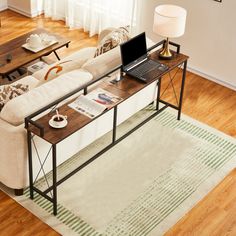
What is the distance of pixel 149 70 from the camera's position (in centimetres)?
489

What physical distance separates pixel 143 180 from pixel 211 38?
7.14 ft

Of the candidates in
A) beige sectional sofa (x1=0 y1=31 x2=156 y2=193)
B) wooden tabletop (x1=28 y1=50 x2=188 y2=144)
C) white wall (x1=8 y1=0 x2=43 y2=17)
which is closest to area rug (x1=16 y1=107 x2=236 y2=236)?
beige sectional sofa (x1=0 y1=31 x2=156 y2=193)

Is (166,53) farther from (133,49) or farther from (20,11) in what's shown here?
(20,11)

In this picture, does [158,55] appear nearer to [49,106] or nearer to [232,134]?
[232,134]

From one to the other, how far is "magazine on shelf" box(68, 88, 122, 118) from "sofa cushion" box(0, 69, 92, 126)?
0.41 feet

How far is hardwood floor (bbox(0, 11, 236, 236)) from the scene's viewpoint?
4273 mm

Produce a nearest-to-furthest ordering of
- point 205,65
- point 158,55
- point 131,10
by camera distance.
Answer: point 158,55, point 205,65, point 131,10

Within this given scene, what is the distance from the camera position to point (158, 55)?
5.18m

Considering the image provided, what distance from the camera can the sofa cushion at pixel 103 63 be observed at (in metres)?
4.69

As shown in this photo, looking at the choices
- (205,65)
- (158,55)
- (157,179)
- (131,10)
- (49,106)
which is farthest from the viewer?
(131,10)

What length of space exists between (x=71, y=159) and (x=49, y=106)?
904 millimetres

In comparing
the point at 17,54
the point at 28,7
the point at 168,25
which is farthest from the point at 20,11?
the point at 168,25

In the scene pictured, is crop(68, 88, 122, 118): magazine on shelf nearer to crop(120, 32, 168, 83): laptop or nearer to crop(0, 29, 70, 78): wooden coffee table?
crop(120, 32, 168, 83): laptop


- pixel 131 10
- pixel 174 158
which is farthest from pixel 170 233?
pixel 131 10
